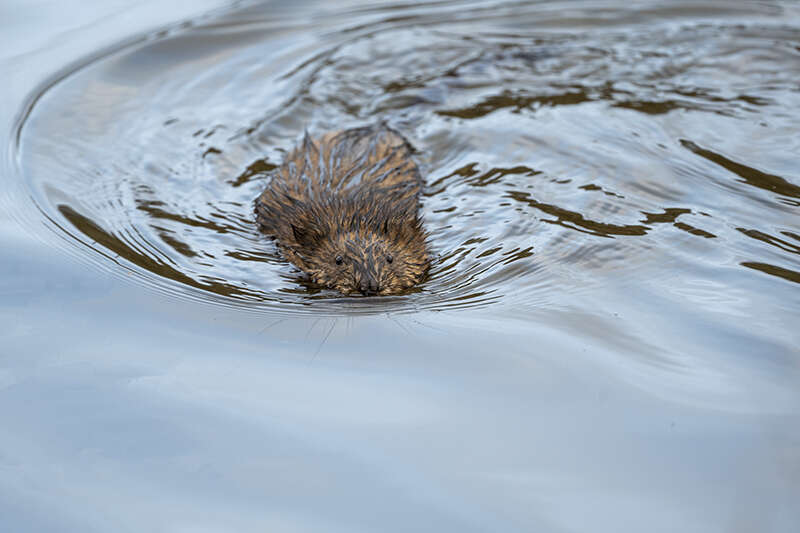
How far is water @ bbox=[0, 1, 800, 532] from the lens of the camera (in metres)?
3.14

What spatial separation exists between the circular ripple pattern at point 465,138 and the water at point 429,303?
0.09 ft

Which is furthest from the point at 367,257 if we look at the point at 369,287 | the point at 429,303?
the point at 429,303

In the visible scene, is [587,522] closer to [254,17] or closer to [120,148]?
[120,148]

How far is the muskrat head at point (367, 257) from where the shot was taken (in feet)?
Result: 15.3

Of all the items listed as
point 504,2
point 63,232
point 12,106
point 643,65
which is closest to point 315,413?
point 63,232

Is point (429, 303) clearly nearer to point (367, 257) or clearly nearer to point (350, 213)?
point (367, 257)

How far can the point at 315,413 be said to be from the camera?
3.51 metres

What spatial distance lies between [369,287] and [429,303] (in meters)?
0.38

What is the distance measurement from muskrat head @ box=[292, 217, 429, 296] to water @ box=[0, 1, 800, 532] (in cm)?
12

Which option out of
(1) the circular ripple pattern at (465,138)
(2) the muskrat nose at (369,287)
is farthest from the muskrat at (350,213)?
(1) the circular ripple pattern at (465,138)

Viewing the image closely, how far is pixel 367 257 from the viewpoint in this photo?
Answer: 15.6ft

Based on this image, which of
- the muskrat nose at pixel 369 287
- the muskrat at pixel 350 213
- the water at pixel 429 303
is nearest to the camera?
the water at pixel 429 303

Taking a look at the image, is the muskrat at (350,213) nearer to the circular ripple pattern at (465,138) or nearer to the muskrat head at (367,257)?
the muskrat head at (367,257)

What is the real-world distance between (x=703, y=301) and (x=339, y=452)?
6.40 feet
